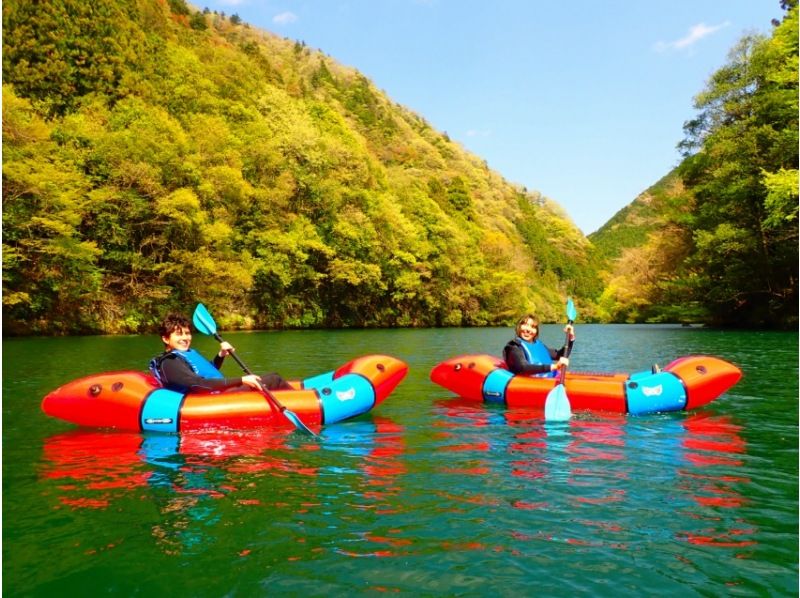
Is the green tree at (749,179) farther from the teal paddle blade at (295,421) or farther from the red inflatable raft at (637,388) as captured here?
the teal paddle blade at (295,421)

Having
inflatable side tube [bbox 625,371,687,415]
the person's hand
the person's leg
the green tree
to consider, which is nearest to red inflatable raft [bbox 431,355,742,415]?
inflatable side tube [bbox 625,371,687,415]

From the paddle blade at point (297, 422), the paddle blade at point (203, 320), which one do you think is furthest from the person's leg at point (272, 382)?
the paddle blade at point (203, 320)

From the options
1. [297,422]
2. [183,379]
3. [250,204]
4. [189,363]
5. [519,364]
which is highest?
[250,204]

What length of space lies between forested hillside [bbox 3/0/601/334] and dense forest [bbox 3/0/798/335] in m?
0.09

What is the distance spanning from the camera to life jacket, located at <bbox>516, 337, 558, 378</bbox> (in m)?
7.40

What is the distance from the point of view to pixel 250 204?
93.0ft

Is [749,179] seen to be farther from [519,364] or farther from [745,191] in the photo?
[519,364]

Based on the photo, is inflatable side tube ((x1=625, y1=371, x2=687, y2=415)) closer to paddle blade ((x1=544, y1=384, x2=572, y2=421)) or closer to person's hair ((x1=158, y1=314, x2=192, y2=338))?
paddle blade ((x1=544, y1=384, x2=572, y2=421))

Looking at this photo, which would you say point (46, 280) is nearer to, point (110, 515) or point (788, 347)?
point (110, 515)

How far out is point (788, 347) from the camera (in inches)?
556

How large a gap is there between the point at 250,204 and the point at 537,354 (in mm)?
23129

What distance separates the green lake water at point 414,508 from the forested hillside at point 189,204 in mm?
14598

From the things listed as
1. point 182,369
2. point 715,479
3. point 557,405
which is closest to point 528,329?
point 557,405

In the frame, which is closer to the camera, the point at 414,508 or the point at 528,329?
the point at 414,508
